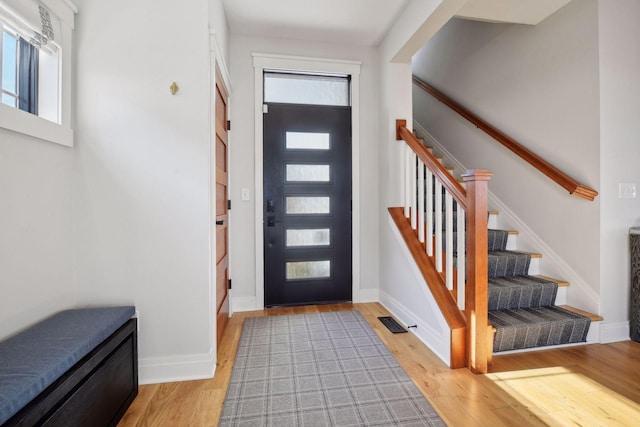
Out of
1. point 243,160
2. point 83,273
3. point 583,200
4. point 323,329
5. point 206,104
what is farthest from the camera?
point 243,160

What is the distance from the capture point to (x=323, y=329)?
7.93ft

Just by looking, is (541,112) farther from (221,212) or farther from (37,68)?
(37,68)

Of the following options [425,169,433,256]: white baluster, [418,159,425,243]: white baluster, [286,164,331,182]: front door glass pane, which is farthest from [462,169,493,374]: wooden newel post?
[286,164,331,182]: front door glass pane

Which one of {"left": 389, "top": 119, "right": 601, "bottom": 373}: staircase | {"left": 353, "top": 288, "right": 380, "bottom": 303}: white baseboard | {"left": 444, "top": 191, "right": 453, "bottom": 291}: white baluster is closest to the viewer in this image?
{"left": 389, "top": 119, "right": 601, "bottom": 373}: staircase

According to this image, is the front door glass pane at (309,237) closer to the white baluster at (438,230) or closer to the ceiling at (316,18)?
the white baluster at (438,230)

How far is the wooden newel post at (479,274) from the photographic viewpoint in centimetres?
178

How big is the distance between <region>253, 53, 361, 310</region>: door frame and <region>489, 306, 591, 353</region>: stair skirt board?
4.49ft

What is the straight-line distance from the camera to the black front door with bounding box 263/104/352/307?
294cm

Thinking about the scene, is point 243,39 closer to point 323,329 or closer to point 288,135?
point 288,135

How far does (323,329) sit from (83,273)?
1657mm

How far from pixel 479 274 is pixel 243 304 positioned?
209 cm

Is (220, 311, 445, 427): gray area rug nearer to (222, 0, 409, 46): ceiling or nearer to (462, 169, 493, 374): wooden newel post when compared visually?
(462, 169, 493, 374): wooden newel post

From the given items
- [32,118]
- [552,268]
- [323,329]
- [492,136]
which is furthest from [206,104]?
[552,268]

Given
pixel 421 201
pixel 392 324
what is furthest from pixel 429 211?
pixel 392 324
